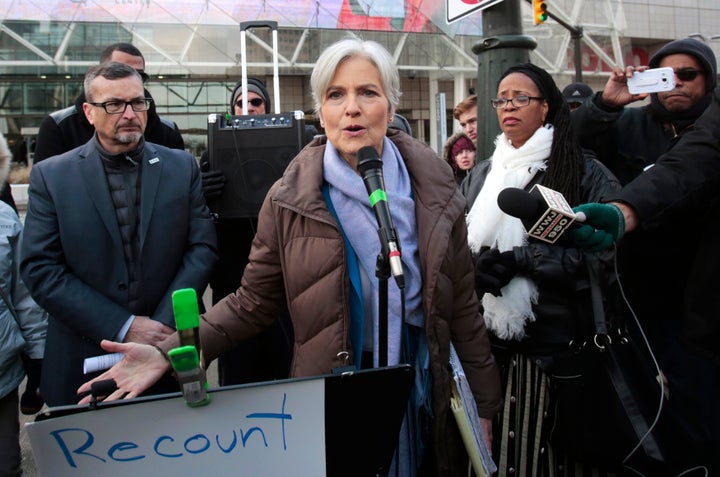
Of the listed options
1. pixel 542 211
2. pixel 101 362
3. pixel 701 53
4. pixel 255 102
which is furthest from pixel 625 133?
pixel 101 362

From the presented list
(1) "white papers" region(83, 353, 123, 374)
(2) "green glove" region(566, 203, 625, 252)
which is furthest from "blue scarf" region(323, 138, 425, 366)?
(1) "white papers" region(83, 353, 123, 374)

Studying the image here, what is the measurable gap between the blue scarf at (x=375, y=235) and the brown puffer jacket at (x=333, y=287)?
0.04m

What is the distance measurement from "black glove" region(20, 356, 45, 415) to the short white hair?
198 cm

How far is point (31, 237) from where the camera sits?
2.56m

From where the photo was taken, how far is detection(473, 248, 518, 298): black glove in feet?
8.16

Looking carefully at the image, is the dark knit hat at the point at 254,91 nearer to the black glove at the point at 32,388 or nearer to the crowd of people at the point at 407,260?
the crowd of people at the point at 407,260

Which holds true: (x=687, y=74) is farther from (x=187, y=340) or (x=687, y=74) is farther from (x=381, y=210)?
(x=187, y=340)

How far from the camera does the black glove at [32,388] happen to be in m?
2.89

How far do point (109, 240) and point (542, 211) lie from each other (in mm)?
1836

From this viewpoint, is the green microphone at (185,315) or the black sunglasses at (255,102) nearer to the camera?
the green microphone at (185,315)

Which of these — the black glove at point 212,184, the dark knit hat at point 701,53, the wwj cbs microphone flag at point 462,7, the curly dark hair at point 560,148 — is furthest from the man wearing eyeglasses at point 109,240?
the dark knit hat at point 701,53

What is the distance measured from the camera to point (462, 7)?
4.26 metres

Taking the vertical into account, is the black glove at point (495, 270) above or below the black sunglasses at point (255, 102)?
below

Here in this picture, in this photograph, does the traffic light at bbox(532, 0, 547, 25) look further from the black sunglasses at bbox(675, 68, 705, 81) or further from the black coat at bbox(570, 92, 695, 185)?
the black sunglasses at bbox(675, 68, 705, 81)
